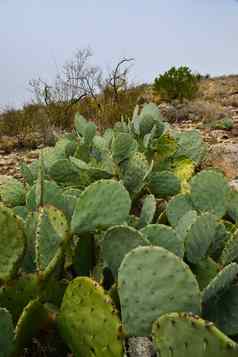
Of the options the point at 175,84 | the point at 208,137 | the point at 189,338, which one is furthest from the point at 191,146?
the point at 175,84

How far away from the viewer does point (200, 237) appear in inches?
42.5

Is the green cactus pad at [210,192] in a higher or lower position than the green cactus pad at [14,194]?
higher

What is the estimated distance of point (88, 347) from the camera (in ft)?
2.87

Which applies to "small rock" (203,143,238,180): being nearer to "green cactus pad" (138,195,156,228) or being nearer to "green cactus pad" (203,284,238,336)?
"green cactus pad" (138,195,156,228)

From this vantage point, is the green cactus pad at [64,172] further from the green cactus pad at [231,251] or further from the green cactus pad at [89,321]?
the green cactus pad at [89,321]

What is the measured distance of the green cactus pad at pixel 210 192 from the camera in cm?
145

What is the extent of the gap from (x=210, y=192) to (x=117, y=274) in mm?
526

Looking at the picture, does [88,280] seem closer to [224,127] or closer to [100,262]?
[100,262]

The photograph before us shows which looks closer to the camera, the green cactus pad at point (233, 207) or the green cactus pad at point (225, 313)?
the green cactus pad at point (225, 313)

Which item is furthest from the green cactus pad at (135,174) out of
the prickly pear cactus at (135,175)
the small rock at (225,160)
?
the small rock at (225,160)

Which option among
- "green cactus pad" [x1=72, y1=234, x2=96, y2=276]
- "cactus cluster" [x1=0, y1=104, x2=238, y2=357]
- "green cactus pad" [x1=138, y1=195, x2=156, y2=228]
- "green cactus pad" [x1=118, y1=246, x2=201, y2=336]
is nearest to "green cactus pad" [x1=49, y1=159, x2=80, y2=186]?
"cactus cluster" [x1=0, y1=104, x2=238, y2=357]

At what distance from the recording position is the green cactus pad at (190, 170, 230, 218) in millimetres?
1447

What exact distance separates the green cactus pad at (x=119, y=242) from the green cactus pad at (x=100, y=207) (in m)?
0.08

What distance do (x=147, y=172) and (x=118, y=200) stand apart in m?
0.76
